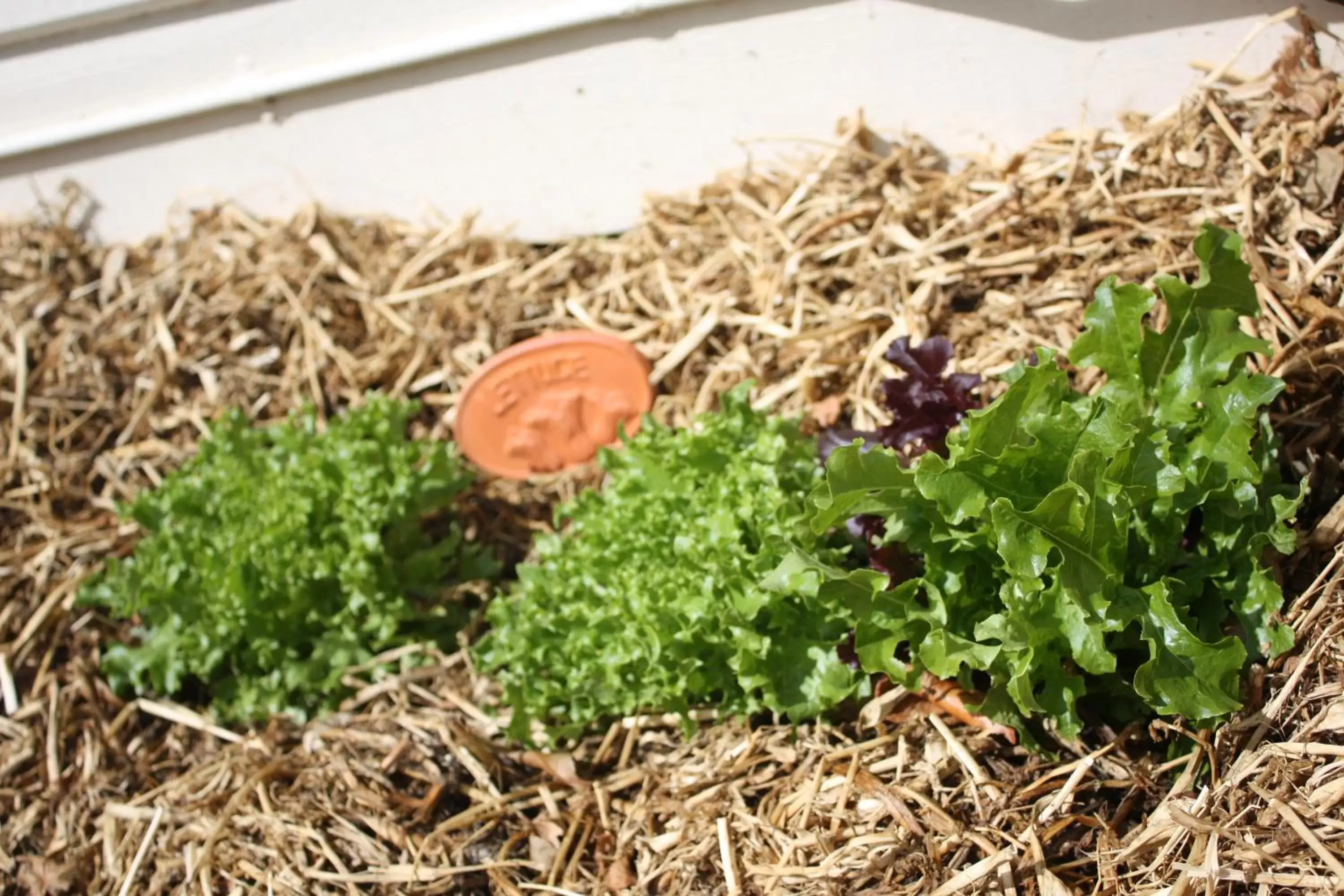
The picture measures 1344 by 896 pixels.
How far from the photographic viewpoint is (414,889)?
256 centimetres

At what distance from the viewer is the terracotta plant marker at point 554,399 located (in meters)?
3.43

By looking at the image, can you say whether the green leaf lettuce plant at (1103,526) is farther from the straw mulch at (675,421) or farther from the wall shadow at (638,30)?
the wall shadow at (638,30)

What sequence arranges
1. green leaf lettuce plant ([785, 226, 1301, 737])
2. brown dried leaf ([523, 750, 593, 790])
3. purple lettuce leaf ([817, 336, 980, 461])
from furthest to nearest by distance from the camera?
brown dried leaf ([523, 750, 593, 790]), purple lettuce leaf ([817, 336, 980, 461]), green leaf lettuce plant ([785, 226, 1301, 737])

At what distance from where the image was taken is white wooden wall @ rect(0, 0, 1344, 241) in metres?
3.18

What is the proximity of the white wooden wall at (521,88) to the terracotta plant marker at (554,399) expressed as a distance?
626 mm

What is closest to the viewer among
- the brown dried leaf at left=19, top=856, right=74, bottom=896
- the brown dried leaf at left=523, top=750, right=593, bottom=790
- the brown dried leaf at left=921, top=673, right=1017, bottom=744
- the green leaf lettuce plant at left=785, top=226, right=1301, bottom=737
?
the green leaf lettuce plant at left=785, top=226, right=1301, bottom=737

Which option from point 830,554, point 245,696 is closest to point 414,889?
point 245,696

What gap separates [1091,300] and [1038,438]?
95cm

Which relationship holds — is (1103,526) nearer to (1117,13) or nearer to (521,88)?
(1117,13)

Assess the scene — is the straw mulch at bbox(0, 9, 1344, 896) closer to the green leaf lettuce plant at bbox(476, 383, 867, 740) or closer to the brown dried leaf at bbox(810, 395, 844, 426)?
the brown dried leaf at bbox(810, 395, 844, 426)

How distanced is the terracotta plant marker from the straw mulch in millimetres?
102

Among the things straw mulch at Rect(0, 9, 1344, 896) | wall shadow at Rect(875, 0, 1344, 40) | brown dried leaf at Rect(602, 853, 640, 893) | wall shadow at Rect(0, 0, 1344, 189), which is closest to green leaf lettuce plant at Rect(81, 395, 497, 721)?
straw mulch at Rect(0, 9, 1344, 896)

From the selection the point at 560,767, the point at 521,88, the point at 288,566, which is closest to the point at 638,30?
the point at 521,88

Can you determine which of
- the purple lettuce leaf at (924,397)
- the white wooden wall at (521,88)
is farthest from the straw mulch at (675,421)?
the purple lettuce leaf at (924,397)
